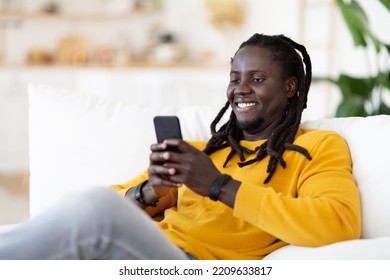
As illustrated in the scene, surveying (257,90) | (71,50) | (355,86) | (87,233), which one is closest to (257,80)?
(257,90)

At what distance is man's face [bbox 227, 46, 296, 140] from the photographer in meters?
1.58

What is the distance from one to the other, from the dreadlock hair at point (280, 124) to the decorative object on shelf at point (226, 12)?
3.66 metres

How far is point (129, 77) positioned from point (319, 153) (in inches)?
150

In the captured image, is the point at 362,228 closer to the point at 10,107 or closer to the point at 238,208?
the point at 238,208

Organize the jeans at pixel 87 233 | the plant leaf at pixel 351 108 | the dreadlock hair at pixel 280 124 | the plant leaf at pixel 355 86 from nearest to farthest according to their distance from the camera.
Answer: the jeans at pixel 87 233 < the dreadlock hair at pixel 280 124 < the plant leaf at pixel 351 108 < the plant leaf at pixel 355 86

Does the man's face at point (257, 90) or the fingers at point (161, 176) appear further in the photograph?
the man's face at point (257, 90)

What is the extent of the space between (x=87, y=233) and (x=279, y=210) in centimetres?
39

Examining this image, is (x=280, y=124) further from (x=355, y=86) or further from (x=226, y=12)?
(x=226, y=12)

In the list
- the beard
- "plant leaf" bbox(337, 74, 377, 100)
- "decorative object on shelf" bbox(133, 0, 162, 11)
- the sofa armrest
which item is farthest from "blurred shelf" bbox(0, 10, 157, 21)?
the sofa armrest

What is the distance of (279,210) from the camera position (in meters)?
1.32

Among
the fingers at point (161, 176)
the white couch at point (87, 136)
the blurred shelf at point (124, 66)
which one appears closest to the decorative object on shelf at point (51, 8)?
the blurred shelf at point (124, 66)

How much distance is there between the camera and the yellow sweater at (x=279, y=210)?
1.32 meters

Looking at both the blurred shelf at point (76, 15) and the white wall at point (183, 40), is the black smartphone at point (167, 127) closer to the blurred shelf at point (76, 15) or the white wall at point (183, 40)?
the white wall at point (183, 40)
